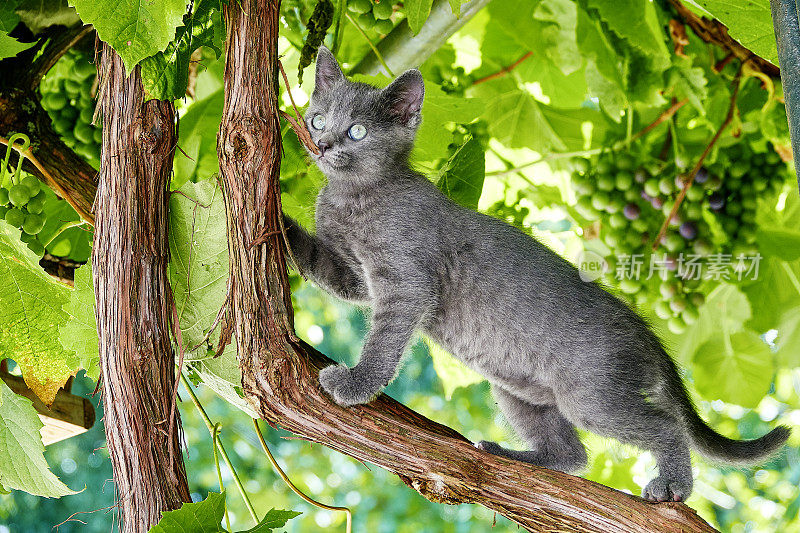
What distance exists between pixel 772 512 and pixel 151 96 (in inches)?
105

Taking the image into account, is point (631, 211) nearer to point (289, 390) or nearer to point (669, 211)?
point (669, 211)

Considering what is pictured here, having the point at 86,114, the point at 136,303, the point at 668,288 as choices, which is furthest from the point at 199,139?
the point at 668,288

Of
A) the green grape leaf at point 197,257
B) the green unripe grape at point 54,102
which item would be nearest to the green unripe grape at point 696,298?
the green grape leaf at point 197,257

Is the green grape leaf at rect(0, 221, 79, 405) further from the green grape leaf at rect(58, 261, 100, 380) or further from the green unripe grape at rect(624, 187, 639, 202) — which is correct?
the green unripe grape at rect(624, 187, 639, 202)

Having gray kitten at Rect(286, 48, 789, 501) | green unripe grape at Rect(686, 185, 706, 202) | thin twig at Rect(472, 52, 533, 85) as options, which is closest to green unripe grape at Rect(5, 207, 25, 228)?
gray kitten at Rect(286, 48, 789, 501)

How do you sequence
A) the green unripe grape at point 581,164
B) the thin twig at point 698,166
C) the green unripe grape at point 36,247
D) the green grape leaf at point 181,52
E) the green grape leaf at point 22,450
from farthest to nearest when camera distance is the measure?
the green unripe grape at point 581,164 < the thin twig at point 698,166 < the green unripe grape at point 36,247 < the green grape leaf at point 22,450 < the green grape leaf at point 181,52

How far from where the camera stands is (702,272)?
143 centimetres

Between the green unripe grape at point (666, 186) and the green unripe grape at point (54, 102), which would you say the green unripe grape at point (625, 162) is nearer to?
the green unripe grape at point (666, 186)

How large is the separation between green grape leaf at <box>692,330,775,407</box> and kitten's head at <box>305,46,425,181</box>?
0.82 metres

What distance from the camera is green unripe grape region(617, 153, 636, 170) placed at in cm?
140

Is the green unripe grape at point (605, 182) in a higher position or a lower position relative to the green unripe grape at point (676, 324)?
higher

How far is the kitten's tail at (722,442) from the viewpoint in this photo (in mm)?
1020

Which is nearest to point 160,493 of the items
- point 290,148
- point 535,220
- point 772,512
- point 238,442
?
point 290,148

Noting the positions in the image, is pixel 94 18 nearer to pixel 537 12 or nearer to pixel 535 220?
pixel 537 12
